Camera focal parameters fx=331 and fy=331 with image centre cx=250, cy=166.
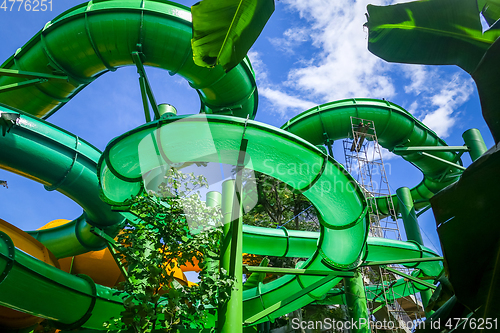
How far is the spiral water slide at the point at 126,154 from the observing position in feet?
12.7

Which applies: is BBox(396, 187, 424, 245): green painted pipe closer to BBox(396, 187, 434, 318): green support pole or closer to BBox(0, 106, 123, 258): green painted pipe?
BBox(396, 187, 434, 318): green support pole

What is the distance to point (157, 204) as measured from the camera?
3605 millimetres

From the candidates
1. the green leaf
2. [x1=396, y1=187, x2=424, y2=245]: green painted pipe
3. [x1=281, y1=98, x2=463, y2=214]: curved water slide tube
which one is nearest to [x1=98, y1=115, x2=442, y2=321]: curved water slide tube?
the green leaf

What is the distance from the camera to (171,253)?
3.44 metres

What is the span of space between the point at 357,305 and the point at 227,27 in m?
6.71

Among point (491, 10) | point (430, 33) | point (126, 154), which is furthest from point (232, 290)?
point (491, 10)

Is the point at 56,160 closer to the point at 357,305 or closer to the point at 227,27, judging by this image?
the point at 227,27

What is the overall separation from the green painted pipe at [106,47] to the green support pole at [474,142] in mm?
6672

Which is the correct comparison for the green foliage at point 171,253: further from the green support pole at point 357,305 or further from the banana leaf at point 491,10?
the green support pole at point 357,305

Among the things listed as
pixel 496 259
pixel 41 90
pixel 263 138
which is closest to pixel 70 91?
pixel 41 90

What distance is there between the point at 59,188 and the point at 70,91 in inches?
86.3

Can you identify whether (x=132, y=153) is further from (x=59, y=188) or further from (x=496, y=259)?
(x=496, y=259)

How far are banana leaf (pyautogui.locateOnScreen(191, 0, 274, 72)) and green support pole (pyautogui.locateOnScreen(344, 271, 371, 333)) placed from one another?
20.2 feet

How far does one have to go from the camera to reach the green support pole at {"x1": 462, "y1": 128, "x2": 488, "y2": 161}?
8750mm
